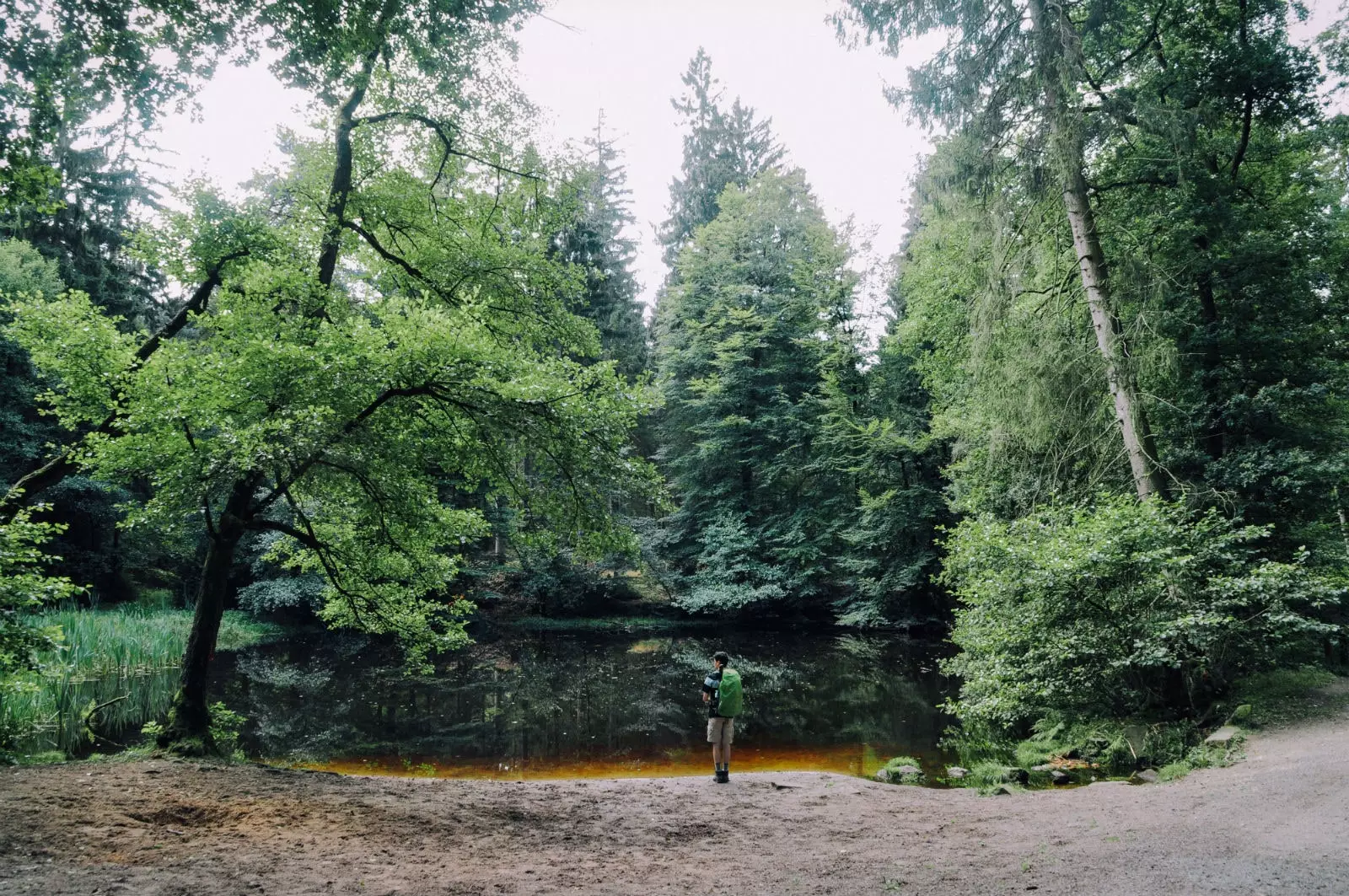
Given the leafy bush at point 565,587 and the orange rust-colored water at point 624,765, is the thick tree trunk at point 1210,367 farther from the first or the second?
the leafy bush at point 565,587

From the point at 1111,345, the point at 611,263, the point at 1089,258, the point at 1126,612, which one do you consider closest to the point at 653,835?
the point at 1126,612

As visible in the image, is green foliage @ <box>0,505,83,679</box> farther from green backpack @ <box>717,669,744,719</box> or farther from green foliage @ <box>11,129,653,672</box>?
green backpack @ <box>717,669,744,719</box>

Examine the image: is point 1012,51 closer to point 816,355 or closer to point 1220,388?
point 1220,388

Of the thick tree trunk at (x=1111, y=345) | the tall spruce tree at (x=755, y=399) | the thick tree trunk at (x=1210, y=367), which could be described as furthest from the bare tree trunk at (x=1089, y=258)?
the tall spruce tree at (x=755, y=399)

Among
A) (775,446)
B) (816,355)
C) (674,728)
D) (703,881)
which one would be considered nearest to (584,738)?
(674,728)

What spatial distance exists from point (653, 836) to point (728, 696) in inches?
106

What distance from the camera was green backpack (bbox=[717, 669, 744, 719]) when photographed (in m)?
8.12

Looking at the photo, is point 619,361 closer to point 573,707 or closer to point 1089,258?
point 1089,258

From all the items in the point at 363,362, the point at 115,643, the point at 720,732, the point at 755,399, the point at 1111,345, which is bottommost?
the point at 720,732

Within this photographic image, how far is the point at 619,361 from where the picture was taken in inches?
380

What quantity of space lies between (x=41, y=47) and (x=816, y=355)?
981 inches

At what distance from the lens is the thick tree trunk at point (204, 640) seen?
764 centimetres

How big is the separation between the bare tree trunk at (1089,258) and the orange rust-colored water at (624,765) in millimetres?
6070

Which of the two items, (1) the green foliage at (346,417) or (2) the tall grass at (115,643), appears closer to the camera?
(1) the green foliage at (346,417)
